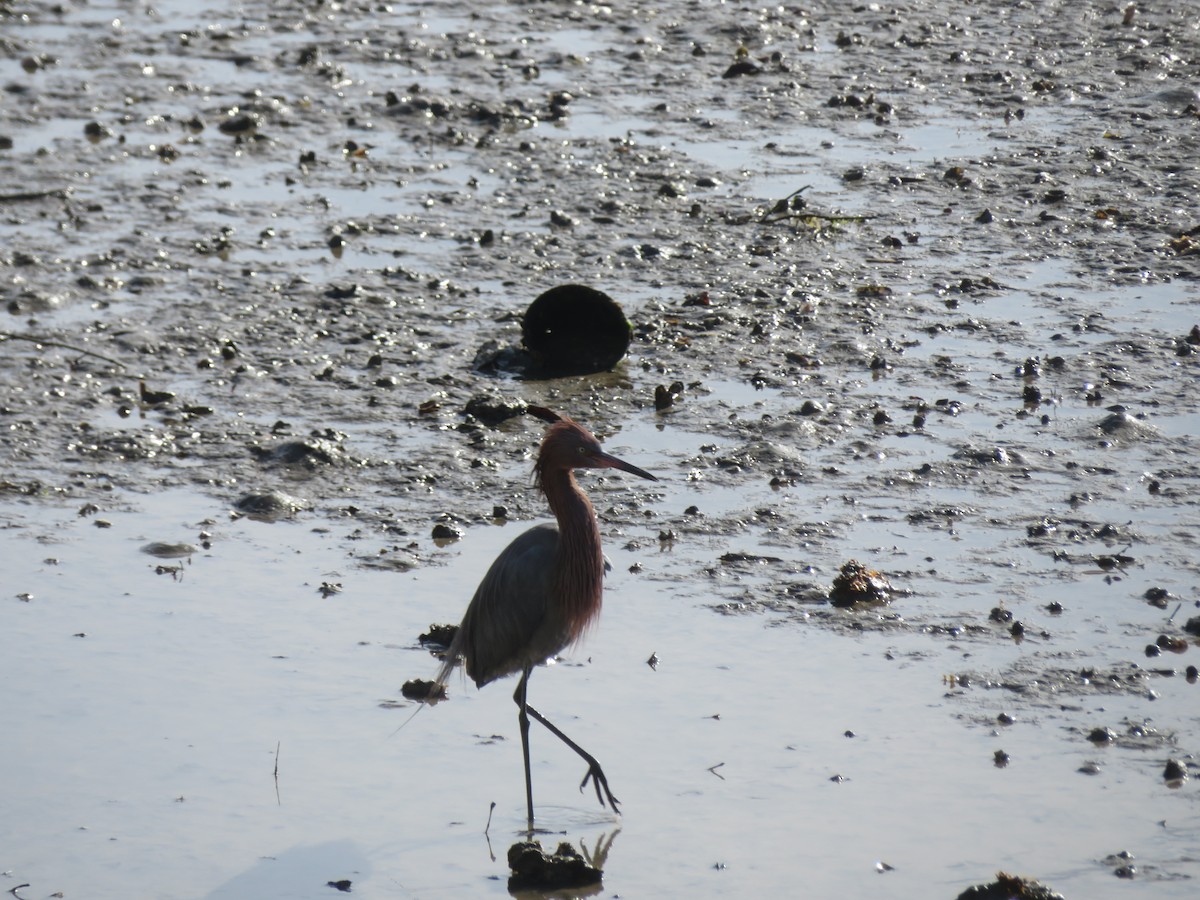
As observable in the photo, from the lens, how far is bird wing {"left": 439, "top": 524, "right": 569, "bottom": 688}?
18.9 ft

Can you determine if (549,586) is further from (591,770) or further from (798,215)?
(798,215)

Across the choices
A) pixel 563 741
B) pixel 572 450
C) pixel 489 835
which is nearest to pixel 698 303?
pixel 572 450

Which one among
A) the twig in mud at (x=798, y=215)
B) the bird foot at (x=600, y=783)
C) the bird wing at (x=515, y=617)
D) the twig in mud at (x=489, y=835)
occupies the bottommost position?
the twig in mud at (x=489, y=835)

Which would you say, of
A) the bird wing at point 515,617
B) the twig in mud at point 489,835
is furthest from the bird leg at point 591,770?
the twig in mud at point 489,835

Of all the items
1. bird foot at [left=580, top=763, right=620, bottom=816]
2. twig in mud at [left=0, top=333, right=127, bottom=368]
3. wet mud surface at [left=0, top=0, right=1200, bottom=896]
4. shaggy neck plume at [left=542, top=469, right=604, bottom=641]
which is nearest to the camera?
bird foot at [left=580, top=763, right=620, bottom=816]

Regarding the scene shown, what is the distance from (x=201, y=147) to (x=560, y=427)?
7.53m

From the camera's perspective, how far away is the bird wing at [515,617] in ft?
18.9

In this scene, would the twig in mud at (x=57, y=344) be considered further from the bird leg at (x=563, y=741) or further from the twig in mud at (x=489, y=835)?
the twig in mud at (x=489, y=835)

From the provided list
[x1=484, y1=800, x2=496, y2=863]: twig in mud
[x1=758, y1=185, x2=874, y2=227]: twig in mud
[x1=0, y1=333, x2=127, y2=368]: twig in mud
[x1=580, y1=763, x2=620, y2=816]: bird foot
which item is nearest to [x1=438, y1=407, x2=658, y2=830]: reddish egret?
[x1=580, y1=763, x2=620, y2=816]: bird foot

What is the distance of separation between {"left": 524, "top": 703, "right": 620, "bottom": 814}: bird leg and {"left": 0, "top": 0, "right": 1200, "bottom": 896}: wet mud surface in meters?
1.07

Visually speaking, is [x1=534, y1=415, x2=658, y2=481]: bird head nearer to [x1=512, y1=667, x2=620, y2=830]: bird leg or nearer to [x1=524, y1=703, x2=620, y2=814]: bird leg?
[x1=512, y1=667, x2=620, y2=830]: bird leg

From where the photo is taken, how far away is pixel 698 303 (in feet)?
31.5

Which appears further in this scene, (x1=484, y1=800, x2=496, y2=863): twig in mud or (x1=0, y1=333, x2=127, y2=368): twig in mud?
(x1=0, y1=333, x2=127, y2=368): twig in mud

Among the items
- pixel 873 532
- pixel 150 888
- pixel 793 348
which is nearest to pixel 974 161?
pixel 793 348
